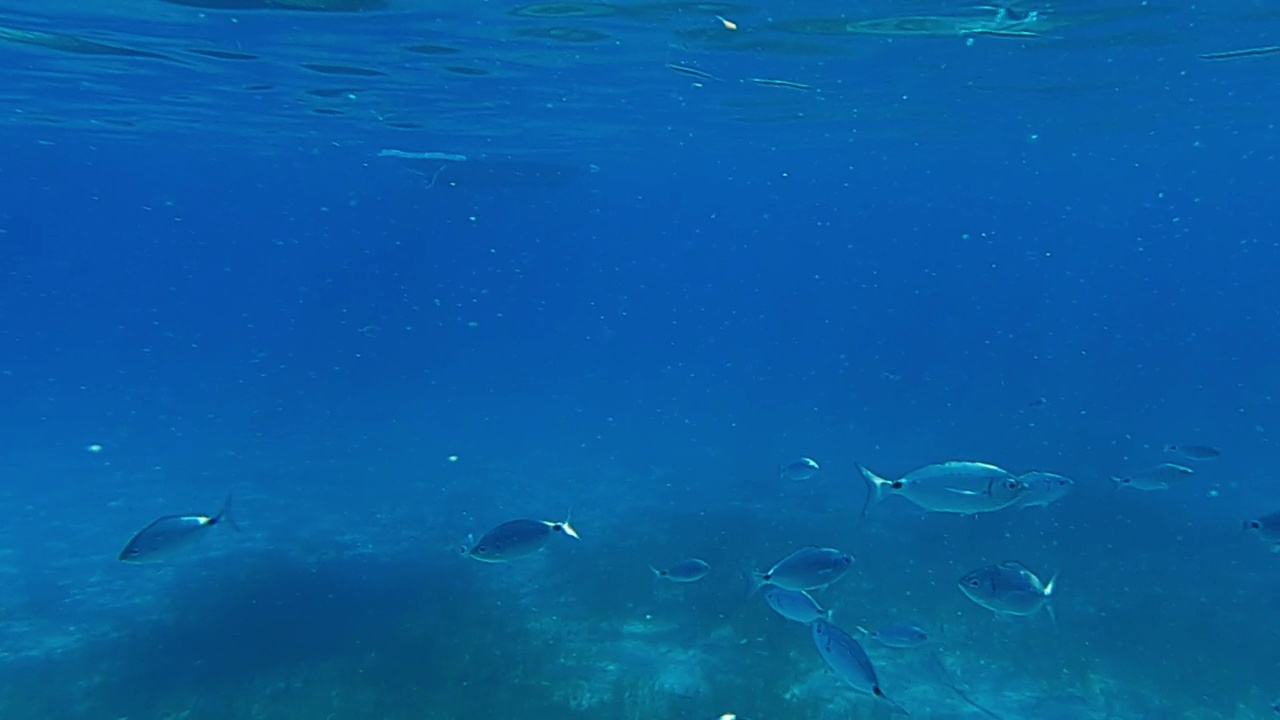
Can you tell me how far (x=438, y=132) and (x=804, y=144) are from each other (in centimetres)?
1824

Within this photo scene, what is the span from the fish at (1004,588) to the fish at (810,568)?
3.51 ft

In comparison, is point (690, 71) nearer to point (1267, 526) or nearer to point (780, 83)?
point (780, 83)

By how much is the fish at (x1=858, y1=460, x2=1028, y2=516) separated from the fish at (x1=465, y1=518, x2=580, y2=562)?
123 inches

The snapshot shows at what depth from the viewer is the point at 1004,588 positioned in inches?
260

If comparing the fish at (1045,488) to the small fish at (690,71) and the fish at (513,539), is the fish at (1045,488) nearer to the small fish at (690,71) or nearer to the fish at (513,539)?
the fish at (513,539)

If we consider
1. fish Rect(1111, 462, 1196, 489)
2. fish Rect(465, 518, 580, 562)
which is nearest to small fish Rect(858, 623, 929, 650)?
fish Rect(465, 518, 580, 562)

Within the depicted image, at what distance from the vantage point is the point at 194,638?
446 inches

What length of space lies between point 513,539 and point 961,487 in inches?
164

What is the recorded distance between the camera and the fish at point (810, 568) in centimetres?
688

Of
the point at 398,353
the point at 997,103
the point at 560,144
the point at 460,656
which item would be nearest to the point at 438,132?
the point at 560,144

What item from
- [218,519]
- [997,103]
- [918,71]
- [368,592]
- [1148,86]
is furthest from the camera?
[997,103]

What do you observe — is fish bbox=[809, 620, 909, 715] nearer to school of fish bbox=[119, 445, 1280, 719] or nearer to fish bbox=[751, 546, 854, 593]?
school of fish bbox=[119, 445, 1280, 719]

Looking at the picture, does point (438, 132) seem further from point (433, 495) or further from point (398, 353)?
point (398, 353)

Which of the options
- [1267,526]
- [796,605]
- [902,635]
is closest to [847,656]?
[796,605]
